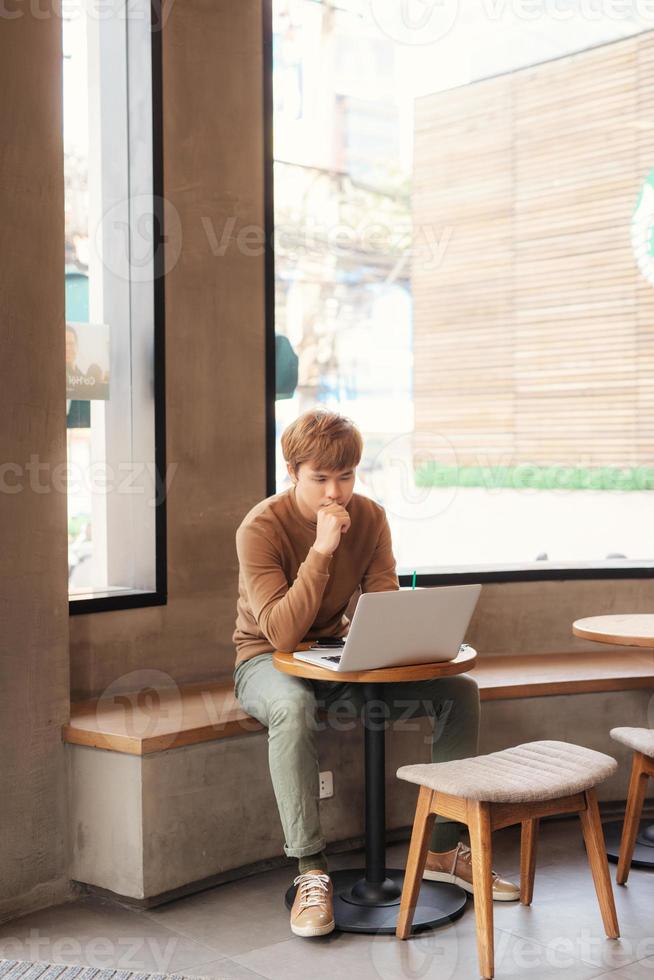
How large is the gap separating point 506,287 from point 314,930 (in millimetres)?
2659

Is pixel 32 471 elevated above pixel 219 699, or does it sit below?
above

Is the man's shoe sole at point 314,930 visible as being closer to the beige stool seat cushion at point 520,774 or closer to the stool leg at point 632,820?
the beige stool seat cushion at point 520,774

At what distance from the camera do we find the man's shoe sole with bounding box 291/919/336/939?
2.72 meters

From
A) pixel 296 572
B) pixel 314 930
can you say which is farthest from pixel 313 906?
pixel 296 572

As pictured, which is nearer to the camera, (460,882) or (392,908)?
(392,908)

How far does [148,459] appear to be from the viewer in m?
3.62

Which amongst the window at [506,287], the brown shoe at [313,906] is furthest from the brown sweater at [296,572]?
the window at [506,287]

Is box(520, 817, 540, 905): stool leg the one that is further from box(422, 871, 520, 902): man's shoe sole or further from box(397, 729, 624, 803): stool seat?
box(397, 729, 624, 803): stool seat

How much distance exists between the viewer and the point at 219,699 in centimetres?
340

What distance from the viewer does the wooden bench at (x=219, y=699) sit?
301 cm

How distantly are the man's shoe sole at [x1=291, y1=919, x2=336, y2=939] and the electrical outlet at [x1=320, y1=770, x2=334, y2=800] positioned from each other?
24.3 inches

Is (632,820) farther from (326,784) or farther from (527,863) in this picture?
(326,784)

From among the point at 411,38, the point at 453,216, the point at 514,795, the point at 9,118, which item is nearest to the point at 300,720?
the point at 514,795

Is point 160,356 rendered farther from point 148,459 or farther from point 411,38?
point 411,38
